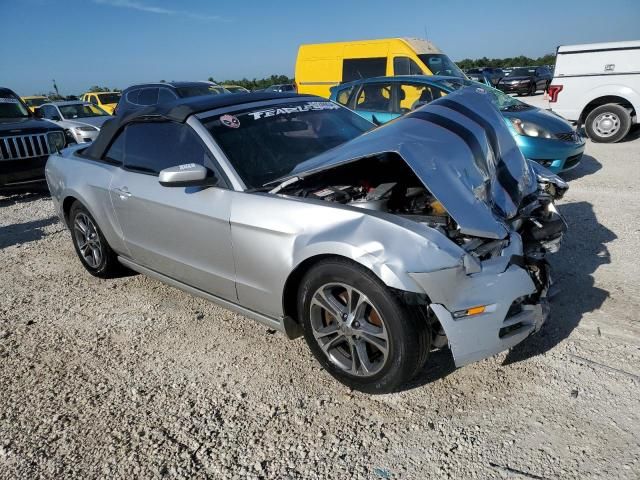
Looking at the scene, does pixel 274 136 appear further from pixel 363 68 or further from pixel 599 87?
pixel 363 68

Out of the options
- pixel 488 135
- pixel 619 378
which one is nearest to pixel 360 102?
pixel 488 135

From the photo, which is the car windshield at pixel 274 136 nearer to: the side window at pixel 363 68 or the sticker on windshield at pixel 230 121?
the sticker on windshield at pixel 230 121

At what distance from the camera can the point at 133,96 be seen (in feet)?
37.0

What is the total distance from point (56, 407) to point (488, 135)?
3189 millimetres

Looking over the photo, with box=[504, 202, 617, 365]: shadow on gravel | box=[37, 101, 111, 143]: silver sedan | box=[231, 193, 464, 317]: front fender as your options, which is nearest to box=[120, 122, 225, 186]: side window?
box=[231, 193, 464, 317]: front fender

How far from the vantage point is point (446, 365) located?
2.77 m

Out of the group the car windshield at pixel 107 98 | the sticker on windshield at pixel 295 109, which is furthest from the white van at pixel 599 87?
the car windshield at pixel 107 98

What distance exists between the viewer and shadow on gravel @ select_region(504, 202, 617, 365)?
2.91 meters

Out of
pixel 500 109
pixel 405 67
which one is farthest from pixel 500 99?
pixel 405 67

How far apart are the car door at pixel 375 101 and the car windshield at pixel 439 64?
3.43 metres

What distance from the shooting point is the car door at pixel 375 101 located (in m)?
7.88

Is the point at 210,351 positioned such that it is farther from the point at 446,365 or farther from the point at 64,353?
the point at 446,365

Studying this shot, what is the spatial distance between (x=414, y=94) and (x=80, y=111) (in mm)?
9313

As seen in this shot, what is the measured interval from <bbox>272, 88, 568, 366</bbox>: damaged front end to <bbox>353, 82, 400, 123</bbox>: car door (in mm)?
4620
